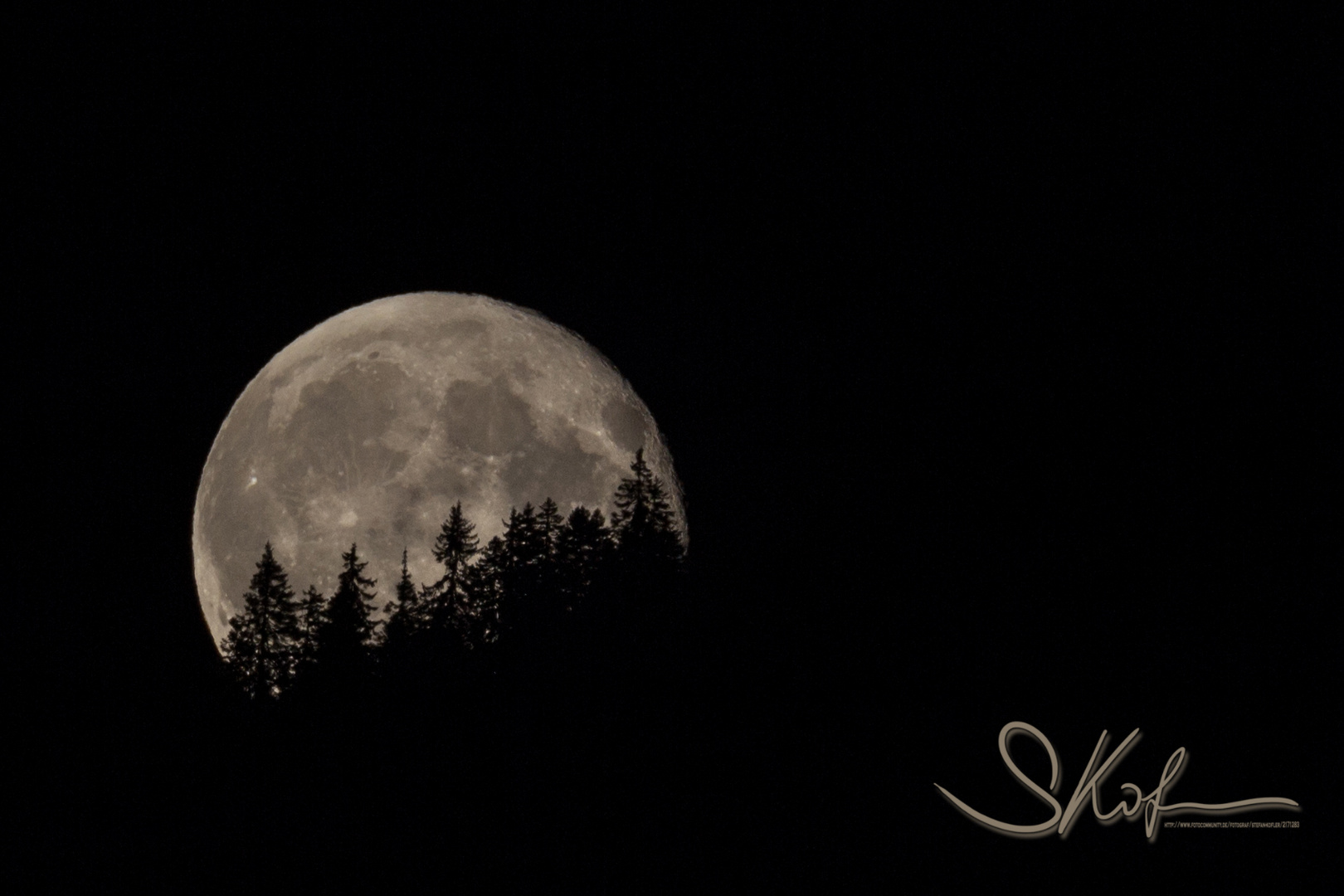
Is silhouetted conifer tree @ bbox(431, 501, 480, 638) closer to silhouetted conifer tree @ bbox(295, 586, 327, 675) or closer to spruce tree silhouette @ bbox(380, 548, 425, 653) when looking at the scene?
spruce tree silhouette @ bbox(380, 548, 425, 653)

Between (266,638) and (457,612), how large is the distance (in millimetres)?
3010

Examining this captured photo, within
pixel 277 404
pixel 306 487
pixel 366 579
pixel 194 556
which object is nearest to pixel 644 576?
pixel 366 579

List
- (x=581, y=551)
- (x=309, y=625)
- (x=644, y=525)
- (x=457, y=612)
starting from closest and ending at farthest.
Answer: (x=457, y=612) → (x=309, y=625) → (x=581, y=551) → (x=644, y=525)

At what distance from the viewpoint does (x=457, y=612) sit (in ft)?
59.3

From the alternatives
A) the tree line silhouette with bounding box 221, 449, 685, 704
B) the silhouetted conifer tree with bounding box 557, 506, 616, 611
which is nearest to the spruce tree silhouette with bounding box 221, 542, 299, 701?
the tree line silhouette with bounding box 221, 449, 685, 704

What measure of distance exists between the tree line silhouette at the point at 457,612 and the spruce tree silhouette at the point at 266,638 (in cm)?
2

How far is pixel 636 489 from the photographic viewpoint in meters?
20.2

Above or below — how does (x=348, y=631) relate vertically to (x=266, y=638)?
below

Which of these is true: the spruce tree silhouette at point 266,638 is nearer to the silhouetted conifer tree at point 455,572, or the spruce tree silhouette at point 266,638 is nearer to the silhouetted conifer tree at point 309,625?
the silhouetted conifer tree at point 309,625

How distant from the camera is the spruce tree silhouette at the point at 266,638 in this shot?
18172mm

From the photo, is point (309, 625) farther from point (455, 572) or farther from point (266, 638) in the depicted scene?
point (455, 572)

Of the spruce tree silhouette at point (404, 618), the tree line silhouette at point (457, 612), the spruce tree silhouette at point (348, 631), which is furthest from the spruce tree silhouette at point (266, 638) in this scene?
the spruce tree silhouette at point (404, 618)

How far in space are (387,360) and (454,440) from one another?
2.03 metres

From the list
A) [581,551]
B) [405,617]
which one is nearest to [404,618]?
A: [405,617]
